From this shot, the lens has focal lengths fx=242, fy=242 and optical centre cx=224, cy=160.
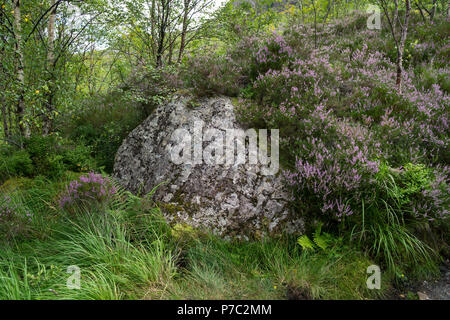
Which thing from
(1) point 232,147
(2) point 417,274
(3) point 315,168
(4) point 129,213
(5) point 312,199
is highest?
(1) point 232,147

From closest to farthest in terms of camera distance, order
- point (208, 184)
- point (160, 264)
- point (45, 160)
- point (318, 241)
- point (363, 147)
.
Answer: point (160, 264) → point (318, 241) → point (363, 147) → point (208, 184) → point (45, 160)

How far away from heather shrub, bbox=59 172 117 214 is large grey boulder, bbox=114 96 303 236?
60 cm

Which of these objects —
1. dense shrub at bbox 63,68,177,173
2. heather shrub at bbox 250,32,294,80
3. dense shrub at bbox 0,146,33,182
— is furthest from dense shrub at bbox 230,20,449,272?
dense shrub at bbox 0,146,33,182

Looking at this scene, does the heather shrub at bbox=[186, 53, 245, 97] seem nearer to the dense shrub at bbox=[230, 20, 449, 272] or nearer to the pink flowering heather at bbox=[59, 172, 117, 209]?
the dense shrub at bbox=[230, 20, 449, 272]

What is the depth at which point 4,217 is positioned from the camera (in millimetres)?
3383

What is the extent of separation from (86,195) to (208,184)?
184cm

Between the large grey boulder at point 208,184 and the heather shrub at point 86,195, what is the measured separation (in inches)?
23.6

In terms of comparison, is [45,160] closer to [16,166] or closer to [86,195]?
[16,166]

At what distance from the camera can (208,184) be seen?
3801mm

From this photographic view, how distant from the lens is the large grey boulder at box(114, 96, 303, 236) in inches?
138

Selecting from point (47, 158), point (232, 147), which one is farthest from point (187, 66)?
point (47, 158)

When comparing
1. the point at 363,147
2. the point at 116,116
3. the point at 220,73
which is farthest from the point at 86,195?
the point at 363,147
